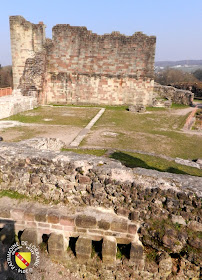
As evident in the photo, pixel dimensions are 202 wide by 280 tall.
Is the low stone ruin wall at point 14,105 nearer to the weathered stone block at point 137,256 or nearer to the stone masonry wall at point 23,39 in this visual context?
the stone masonry wall at point 23,39

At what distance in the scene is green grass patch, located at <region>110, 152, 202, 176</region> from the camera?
20.5 ft

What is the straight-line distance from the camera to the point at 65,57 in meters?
17.6

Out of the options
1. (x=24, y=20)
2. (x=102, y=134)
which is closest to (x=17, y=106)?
(x=102, y=134)

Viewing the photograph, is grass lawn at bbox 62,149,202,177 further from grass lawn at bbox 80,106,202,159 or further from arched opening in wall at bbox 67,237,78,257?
arched opening in wall at bbox 67,237,78,257

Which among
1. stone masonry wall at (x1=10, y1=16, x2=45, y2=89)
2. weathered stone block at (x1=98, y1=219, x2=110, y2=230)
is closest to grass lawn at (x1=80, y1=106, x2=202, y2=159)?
weathered stone block at (x1=98, y1=219, x2=110, y2=230)

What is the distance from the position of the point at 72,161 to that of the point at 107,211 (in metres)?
1.01

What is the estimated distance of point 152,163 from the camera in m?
6.70

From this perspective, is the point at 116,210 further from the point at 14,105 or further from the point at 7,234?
the point at 14,105

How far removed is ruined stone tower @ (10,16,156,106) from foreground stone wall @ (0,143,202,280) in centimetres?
1346

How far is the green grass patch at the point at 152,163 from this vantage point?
6254mm

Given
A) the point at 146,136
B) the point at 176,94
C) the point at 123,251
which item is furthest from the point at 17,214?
the point at 176,94

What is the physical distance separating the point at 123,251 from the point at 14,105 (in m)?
11.4

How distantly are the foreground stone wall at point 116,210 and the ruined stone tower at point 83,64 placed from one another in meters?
13.5

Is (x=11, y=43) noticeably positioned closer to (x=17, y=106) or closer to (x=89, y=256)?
(x=17, y=106)
